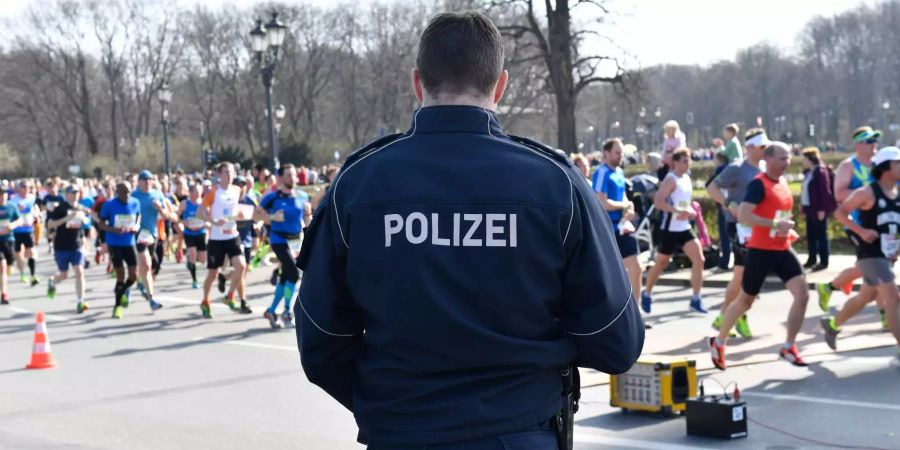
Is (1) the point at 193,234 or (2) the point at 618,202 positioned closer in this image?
(2) the point at 618,202

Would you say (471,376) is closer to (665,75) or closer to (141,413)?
(141,413)

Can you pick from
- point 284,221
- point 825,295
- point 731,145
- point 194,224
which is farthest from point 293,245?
point 731,145

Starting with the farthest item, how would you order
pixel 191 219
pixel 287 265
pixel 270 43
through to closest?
pixel 270 43, pixel 191 219, pixel 287 265

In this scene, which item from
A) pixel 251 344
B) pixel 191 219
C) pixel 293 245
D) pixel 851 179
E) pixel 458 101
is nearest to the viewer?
pixel 458 101

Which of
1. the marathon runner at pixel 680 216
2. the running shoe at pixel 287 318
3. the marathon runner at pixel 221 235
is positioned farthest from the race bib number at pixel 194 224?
the marathon runner at pixel 680 216

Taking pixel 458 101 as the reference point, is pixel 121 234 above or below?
below

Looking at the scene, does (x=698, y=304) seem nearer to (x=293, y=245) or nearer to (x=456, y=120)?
(x=293, y=245)

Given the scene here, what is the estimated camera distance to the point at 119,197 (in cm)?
1670

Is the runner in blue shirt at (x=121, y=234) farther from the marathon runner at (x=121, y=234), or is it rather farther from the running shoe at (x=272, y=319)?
the running shoe at (x=272, y=319)

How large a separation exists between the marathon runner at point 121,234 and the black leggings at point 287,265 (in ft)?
8.93

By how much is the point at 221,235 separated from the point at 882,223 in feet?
28.6

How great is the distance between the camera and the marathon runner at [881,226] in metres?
9.98

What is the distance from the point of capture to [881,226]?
10.1m

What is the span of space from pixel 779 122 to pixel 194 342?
10800cm
